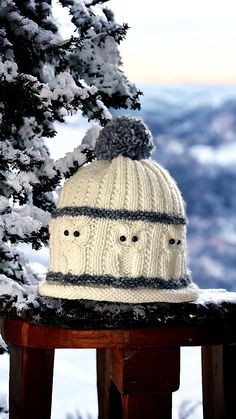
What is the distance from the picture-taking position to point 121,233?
1362 millimetres

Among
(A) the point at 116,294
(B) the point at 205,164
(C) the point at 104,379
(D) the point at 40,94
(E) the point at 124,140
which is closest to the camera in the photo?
(A) the point at 116,294

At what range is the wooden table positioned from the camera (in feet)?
4.54

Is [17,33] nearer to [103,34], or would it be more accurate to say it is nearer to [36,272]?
[103,34]

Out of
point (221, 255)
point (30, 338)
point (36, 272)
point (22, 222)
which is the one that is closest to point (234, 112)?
point (221, 255)

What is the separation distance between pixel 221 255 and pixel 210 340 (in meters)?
1.47

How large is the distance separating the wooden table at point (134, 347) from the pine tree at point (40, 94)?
189 mm

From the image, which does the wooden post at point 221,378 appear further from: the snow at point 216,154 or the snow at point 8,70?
the snow at point 216,154

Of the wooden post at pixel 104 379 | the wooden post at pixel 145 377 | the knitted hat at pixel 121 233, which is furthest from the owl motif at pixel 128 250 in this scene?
the wooden post at pixel 104 379

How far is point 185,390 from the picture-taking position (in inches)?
102

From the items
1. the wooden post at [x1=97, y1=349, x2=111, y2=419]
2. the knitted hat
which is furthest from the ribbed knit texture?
the wooden post at [x1=97, y1=349, x2=111, y2=419]

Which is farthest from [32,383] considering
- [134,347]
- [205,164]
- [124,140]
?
[205,164]

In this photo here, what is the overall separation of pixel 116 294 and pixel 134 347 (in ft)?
0.36

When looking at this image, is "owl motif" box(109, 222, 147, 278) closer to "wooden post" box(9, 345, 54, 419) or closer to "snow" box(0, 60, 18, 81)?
"wooden post" box(9, 345, 54, 419)

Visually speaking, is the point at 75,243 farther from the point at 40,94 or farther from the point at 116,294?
the point at 40,94
